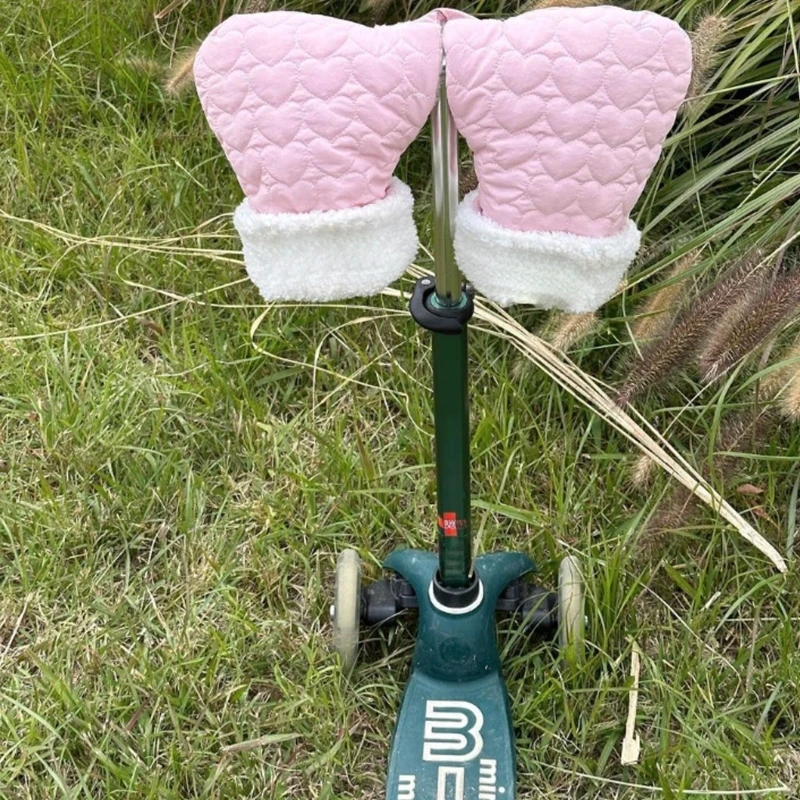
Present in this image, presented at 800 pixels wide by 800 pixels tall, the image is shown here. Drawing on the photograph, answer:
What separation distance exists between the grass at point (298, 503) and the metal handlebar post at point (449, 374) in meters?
0.20

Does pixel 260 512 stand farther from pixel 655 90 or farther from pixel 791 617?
pixel 655 90

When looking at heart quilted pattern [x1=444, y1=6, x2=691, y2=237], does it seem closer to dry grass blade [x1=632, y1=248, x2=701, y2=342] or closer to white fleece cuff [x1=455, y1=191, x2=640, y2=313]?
white fleece cuff [x1=455, y1=191, x2=640, y2=313]

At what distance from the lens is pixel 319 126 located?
674mm

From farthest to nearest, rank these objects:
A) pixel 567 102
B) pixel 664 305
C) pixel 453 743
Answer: pixel 664 305
pixel 453 743
pixel 567 102

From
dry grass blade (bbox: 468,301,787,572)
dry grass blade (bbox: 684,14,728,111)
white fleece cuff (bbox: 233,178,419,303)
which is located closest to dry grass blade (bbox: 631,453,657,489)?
dry grass blade (bbox: 468,301,787,572)

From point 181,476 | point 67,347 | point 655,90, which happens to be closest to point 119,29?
point 67,347

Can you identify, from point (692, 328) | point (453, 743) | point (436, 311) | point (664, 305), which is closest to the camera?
point (436, 311)

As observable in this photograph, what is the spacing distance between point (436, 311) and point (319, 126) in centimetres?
20

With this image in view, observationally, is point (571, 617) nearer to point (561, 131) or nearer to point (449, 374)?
point (449, 374)

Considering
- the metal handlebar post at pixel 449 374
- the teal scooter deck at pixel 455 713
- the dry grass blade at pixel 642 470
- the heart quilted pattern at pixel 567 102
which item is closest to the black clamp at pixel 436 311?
the metal handlebar post at pixel 449 374

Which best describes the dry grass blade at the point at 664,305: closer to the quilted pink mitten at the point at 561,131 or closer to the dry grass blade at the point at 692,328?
the dry grass blade at the point at 692,328

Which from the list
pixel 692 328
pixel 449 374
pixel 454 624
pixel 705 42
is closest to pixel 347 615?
pixel 454 624

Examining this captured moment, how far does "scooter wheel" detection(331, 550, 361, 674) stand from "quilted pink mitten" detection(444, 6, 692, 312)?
0.52m

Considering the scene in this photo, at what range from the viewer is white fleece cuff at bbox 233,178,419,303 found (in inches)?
28.0
